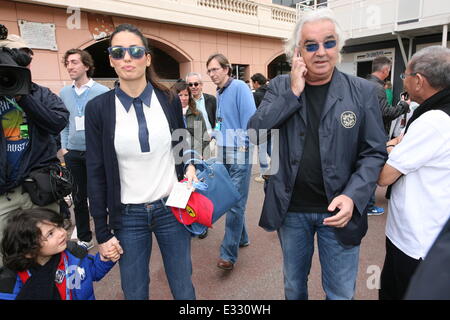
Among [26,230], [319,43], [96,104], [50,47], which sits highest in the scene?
[50,47]

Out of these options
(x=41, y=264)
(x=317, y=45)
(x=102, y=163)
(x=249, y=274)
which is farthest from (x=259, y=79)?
(x=41, y=264)

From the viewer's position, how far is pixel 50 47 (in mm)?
8289

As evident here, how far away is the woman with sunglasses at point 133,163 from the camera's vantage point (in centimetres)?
162

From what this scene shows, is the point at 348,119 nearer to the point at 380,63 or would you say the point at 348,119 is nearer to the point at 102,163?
the point at 102,163

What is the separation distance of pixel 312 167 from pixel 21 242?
1.59 m

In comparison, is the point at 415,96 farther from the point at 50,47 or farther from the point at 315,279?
the point at 50,47

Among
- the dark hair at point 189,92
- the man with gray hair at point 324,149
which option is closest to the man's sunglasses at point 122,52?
the man with gray hair at point 324,149

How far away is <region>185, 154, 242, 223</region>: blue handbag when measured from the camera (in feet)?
5.74

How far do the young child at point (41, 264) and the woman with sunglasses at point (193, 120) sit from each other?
66.8 inches

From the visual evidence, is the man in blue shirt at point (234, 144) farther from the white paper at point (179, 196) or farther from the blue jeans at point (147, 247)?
the white paper at point (179, 196)

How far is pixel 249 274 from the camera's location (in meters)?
2.83

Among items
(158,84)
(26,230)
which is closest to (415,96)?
(158,84)

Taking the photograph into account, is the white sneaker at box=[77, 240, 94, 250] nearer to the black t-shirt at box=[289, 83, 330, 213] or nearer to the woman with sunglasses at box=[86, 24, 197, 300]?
the woman with sunglasses at box=[86, 24, 197, 300]

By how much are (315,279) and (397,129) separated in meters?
3.29
